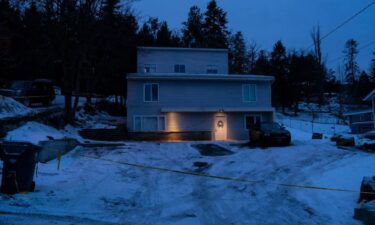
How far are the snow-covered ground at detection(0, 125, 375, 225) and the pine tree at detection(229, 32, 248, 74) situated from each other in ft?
133

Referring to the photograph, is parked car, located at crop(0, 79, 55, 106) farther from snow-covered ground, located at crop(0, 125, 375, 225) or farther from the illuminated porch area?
snow-covered ground, located at crop(0, 125, 375, 225)

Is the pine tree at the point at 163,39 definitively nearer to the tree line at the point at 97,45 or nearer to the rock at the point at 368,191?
the tree line at the point at 97,45

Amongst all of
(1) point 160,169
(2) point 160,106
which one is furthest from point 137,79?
(1) point 160,169

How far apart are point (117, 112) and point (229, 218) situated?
31895 millimetres

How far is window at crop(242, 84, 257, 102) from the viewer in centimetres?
2640

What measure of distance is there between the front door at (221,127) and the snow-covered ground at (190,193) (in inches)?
435

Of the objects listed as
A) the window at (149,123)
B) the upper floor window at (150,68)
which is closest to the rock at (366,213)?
the window at (149,123)

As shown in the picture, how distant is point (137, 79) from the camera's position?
24781 millimetres

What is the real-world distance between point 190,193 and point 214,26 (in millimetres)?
48769

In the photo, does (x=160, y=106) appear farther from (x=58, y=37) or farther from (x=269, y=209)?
(x=269, y=209)

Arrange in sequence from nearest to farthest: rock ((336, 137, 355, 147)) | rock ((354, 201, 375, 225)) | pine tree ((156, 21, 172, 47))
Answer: rock ((354, 201, 375, 225)) → rock ((336, 137, 355, 147)) → pine tree ((156, 21, 172, 47))

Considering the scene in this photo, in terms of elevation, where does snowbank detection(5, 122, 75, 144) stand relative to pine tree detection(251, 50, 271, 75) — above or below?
below

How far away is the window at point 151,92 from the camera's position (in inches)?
987

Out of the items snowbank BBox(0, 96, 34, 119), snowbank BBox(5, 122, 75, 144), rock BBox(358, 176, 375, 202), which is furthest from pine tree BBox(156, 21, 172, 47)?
rock BBox(358, 176, 375, 202)
